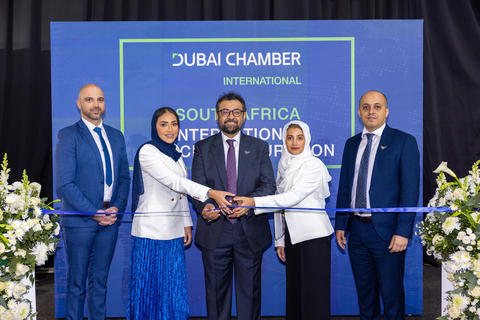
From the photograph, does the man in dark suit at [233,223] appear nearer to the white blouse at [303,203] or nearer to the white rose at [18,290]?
the white blouse at [303,203]

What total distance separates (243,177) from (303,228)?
1.90ft

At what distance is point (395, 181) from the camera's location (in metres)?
3.04

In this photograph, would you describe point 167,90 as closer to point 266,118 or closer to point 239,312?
point 266,118

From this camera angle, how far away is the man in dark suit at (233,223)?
2.94 m

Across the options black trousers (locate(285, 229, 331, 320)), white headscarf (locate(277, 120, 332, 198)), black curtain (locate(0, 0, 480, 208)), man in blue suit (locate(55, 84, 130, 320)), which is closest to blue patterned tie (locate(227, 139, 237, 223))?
white headscarf (locate(277, 120, 332, 198))

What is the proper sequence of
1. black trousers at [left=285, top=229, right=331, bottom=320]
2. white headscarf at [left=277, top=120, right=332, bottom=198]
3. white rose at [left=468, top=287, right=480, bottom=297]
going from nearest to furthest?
white rose at [left=468, top=287, right=480, bottom=297]
black trousers at [left=285, top=229, right=331, bottom=320]
white headscarf at [left=277, top=120, right=332, bottom=198]

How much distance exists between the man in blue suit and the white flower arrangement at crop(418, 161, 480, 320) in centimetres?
233

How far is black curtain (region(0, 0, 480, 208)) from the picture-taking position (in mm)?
4863

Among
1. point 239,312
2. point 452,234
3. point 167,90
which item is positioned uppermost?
point 167,90

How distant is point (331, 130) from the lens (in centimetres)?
383

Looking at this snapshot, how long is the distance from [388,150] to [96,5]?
3791 millimetres

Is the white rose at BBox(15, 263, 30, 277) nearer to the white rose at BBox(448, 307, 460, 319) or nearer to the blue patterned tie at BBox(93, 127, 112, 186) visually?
the blue patterned tie at BBox(93, 127, 112, 186)

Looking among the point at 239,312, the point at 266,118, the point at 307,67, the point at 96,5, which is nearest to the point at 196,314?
the point at 239,312

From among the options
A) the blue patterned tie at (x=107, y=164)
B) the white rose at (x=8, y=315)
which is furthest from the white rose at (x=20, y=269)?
the blue patterned tie at (x=107, y=164)
